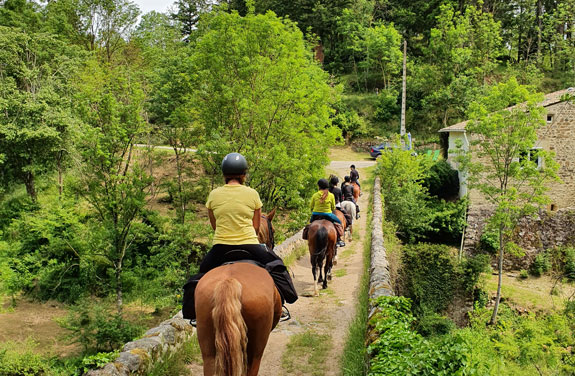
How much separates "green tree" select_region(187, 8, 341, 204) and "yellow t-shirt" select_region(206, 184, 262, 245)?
13110 millimetres

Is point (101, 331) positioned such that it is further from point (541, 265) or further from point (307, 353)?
point (541, 265)

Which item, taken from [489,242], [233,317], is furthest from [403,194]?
[233,317]

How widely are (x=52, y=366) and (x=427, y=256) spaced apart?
18.2m

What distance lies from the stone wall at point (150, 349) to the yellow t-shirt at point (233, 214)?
6.80 feet

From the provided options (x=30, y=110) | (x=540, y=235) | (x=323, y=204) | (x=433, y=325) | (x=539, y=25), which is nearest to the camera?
(x=323, y=204)

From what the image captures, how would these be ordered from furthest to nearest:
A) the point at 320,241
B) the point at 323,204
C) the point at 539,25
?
1. the point at 539,25
2. the point at 323,204
3. the point at 320,241

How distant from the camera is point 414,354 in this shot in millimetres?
4613

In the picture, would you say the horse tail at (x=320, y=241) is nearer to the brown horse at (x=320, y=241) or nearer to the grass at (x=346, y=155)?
the brown horse at (x=320, y=241)

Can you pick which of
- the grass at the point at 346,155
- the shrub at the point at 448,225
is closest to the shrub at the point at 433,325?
the shrub at the point at 448,225

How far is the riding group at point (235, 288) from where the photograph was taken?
3.54 meters

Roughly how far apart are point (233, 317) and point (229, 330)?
0.11 meters

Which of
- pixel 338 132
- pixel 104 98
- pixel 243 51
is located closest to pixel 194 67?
pixel 243 51

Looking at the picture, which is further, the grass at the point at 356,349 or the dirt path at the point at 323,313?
the dirt path at the point at 323,313

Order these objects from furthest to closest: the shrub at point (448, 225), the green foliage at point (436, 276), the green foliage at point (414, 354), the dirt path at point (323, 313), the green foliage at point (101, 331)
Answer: the shrub at point (448, 225)
the green foliage at point (436, 276)
the green foliage at point (101, 331)
the dirt path at point (323, 313)
the green foliage at point (414, 354)
